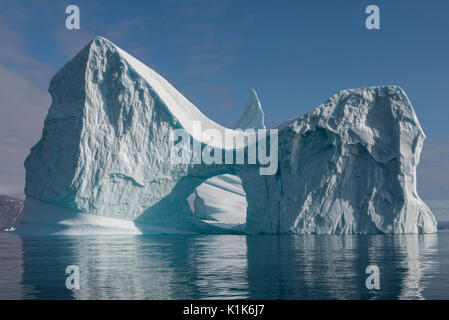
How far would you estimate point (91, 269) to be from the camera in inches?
421

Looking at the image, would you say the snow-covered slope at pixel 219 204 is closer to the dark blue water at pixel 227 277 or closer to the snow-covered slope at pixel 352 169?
the snow-covered slope at pixel 352 169

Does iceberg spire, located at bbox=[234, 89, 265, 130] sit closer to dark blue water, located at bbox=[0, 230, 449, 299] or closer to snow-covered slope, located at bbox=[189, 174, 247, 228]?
snow-covered slope, located at bbox=[189, 174, 247, 228]

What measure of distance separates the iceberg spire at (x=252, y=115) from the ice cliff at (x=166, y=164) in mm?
23682

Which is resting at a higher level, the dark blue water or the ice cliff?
the ice cliff

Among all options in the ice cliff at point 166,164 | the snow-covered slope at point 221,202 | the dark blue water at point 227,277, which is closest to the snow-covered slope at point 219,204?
the snow-covered slope at point 221,202

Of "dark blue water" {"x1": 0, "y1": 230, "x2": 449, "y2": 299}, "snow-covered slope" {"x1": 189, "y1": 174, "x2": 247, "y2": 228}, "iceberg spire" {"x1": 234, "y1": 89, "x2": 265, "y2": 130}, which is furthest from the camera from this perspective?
→ "iceberg spire" {"x1": 234, "y1": 89, "x2": 265, "y2": 130}

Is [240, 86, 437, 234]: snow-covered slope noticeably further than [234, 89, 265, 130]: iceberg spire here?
No

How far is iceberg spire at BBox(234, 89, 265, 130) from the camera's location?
54812 millimetres

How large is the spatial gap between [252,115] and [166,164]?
2688cm

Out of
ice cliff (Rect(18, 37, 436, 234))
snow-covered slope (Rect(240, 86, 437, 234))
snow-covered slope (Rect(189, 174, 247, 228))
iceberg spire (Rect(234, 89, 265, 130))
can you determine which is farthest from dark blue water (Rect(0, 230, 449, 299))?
iceberg spire (Rect(234, 89, 265, 130))

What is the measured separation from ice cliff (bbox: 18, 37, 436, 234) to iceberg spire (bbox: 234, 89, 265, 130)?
77.7 feet

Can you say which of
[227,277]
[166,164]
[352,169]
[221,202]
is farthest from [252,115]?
[227,277]
